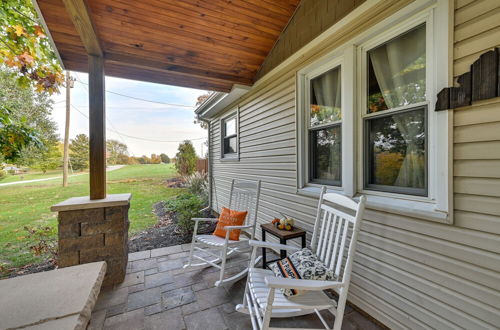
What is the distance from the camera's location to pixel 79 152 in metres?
9.42

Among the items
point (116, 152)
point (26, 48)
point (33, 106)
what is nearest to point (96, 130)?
point (26, 48)

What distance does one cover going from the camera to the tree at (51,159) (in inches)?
267

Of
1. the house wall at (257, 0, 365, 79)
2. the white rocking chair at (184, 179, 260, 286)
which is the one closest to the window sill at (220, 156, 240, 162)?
the white rocking chair at (184, 179, 260, 286)

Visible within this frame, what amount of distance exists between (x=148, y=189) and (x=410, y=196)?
8.56 meters

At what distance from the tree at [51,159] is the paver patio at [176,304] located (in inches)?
271

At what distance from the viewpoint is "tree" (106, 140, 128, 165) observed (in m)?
10.3

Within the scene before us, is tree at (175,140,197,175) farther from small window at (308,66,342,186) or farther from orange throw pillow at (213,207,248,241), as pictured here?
small window at (308,66,342,186)

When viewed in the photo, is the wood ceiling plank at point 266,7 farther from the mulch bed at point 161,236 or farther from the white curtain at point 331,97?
the mulch bed at point 161,236

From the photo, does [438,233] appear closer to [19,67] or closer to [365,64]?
[365,64]

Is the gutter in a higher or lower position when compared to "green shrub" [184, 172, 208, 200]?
higher

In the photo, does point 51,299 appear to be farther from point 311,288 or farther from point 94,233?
point 94,233

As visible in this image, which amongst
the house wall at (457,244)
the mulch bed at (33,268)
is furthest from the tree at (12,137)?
the house wall at (457,244)

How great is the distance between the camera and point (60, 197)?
6.46 m

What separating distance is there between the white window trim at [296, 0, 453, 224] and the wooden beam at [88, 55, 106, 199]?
8.20 feet
